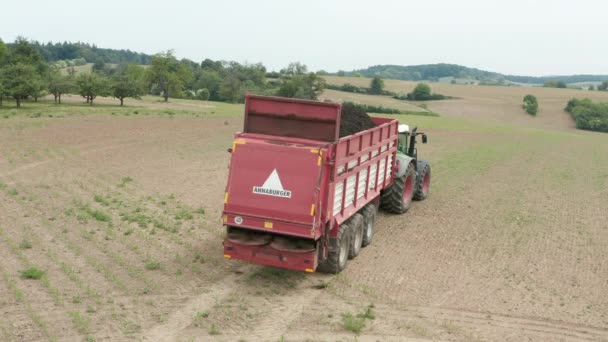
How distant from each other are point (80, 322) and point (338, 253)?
14.4 feet

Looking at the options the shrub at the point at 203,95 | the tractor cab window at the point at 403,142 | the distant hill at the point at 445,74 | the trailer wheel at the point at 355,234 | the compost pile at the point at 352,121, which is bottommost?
the trailer wheel at the point at 355,234

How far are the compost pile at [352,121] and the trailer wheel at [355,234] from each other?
1.64m

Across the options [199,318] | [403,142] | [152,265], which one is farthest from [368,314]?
[403,142]

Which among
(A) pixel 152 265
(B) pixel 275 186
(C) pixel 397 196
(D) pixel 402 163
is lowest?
(A) pixel 152 265

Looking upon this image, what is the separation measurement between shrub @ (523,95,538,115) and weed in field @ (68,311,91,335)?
253 ft

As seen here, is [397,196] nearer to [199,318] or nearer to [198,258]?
[198,258]

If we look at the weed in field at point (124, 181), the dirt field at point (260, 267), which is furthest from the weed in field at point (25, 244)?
the weed in field at point (124, 181)

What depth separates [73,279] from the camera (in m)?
10.0

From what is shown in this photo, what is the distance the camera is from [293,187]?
993 centimetres

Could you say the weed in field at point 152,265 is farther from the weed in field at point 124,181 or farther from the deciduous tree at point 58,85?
the deciduous tree at point 58,85

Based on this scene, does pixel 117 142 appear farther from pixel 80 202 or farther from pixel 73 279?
pixel 73 279

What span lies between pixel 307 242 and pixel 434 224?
19.4 feet

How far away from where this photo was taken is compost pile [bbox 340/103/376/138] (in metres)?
12.4

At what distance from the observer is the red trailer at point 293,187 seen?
992 cm
